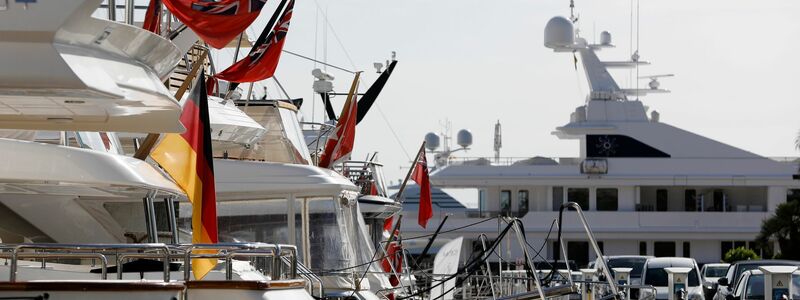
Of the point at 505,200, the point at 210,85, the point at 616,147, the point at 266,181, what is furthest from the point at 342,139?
the point at 616,147

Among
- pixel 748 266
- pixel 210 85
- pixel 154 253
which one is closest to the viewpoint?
pixel 154 253

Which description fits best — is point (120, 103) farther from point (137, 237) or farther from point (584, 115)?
point (584, 115)

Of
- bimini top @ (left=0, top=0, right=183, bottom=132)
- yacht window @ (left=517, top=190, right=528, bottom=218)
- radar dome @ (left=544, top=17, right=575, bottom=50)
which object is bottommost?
yacht window @ (left=517, top=190, right=528, bottom=218)

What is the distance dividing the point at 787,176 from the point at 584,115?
881 cm

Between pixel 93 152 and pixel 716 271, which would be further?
pixel 716 271

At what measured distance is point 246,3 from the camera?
14227mm

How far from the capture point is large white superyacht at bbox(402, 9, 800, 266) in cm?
6356

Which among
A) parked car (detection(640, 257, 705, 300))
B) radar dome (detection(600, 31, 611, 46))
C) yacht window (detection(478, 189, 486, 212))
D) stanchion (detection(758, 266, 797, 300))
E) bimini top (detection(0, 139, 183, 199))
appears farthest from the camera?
radar dome (detection(600, 31, 611, 46))

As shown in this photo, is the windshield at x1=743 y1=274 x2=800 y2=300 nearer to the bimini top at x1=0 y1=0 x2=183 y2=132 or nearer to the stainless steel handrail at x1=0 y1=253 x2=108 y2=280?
the bimini top at x1=0 y1=0 x2=183 y2=132

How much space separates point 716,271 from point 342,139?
20.0 meters

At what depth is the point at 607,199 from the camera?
65438 millimetres

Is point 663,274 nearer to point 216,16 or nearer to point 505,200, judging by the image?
point 216,16

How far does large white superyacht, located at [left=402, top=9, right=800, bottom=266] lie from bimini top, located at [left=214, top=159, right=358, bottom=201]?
44385 millimetres

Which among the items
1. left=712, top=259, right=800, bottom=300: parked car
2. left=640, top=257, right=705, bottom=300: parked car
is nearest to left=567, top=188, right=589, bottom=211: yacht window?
left=640, top=257, right=705, bottom=300: parked car
